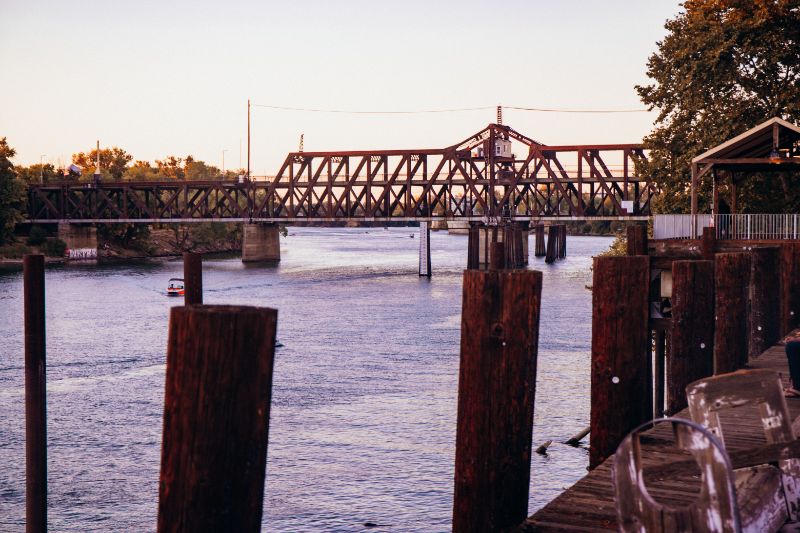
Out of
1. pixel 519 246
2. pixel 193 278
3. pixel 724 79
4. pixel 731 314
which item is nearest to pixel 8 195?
pixel 519 246

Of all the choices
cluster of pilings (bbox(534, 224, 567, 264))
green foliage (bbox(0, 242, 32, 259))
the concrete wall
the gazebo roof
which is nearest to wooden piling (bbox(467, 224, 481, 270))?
the concrete wall

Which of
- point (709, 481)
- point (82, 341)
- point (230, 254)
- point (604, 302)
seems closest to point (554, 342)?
point (82, 341)

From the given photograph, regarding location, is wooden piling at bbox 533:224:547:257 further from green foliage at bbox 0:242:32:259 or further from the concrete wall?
green foliage at bbox 0:242:32:259

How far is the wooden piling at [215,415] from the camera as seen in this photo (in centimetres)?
489

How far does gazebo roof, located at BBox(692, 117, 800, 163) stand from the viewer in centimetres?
3762

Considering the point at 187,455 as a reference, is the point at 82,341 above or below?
below

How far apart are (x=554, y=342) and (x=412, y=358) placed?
27.6 feet

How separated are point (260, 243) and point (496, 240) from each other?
3790 centimetres

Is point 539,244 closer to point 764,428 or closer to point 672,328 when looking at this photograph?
point 672,328

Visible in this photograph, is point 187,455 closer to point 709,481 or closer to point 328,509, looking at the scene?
point 709,481

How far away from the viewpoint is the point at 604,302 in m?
9.84

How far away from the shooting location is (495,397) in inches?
288

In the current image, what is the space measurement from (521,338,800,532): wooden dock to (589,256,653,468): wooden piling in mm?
390

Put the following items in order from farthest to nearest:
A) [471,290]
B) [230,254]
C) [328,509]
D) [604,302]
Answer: [230,254] < [328,509] < [604,302] < [471,290]
